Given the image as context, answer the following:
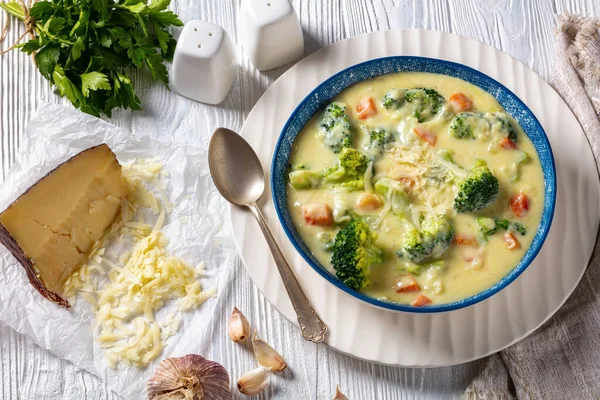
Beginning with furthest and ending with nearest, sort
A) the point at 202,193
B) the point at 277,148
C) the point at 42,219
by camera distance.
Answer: the point at 202,193, the point at 42,219, the point at 277,148

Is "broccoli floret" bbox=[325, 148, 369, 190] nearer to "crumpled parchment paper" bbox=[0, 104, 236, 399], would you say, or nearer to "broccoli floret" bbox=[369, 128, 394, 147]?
"broccoli floret" bbox=[369, 128, 394, 147]

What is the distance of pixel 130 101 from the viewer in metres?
3.62

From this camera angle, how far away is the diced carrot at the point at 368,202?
3.02 m

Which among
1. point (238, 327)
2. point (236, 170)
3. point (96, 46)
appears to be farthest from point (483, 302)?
point (96, 46)

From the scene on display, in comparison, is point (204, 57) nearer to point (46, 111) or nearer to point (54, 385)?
point (46, 111)

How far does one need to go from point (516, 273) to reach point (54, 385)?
6.94ft

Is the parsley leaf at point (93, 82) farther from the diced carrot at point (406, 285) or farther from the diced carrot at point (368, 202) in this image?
the diced carrot at point (406, 285)

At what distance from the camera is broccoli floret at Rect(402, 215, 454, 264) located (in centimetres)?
290

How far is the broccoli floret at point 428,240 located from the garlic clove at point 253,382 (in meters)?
0.89

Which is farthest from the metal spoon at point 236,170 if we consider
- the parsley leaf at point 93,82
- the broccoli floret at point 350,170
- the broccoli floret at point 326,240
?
the parsley leaf at point 93,82

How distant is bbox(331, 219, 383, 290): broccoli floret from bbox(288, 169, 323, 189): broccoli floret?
11.1 inches

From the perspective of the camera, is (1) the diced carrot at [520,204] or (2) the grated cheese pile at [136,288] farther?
(2) the grated cheese pile at [136,288]

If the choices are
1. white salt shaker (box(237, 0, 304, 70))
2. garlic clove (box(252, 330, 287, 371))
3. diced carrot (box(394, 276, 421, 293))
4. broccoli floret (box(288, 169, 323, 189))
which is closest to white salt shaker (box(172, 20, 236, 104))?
white salt shaker (box(237, 0, 304, 70))

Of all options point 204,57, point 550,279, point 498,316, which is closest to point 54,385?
point 204,57
